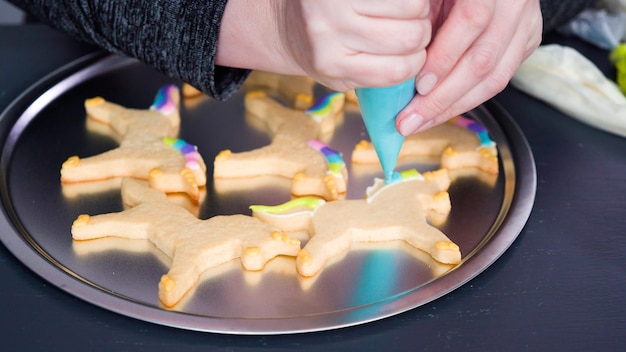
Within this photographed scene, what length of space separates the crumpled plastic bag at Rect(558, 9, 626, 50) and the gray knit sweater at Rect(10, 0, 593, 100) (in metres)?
0.48

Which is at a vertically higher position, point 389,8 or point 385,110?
point 389,8

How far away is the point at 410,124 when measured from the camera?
71 cm

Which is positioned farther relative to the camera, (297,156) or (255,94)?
(255,94)

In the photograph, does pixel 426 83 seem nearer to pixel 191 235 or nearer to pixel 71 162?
pixel 191 235

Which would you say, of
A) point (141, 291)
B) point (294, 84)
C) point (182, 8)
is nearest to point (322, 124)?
point (294, 84)

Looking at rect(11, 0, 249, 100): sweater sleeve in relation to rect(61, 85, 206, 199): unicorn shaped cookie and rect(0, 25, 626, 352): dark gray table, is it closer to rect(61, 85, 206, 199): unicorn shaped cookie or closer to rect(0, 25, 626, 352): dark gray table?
rect(61, 85, 206, 199): unicorn shaped cookie

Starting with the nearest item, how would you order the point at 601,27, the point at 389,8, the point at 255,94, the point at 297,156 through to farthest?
the point at 389,8 < the point at 297,156 < the point at 255,94 < the point at 601,27

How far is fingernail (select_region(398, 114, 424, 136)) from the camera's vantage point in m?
0.71

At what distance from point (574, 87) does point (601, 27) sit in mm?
180

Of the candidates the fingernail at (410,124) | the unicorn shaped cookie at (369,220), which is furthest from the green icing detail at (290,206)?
the fingernail at (410,124)

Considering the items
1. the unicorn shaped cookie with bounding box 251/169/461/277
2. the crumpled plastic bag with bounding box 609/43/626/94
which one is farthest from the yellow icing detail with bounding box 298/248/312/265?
the crumpled plastic bag with bounding box 609/43/626/94

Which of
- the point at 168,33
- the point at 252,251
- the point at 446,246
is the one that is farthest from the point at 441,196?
the point at 168,33

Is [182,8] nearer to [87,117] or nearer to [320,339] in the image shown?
[87,117]

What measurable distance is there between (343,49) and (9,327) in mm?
331
